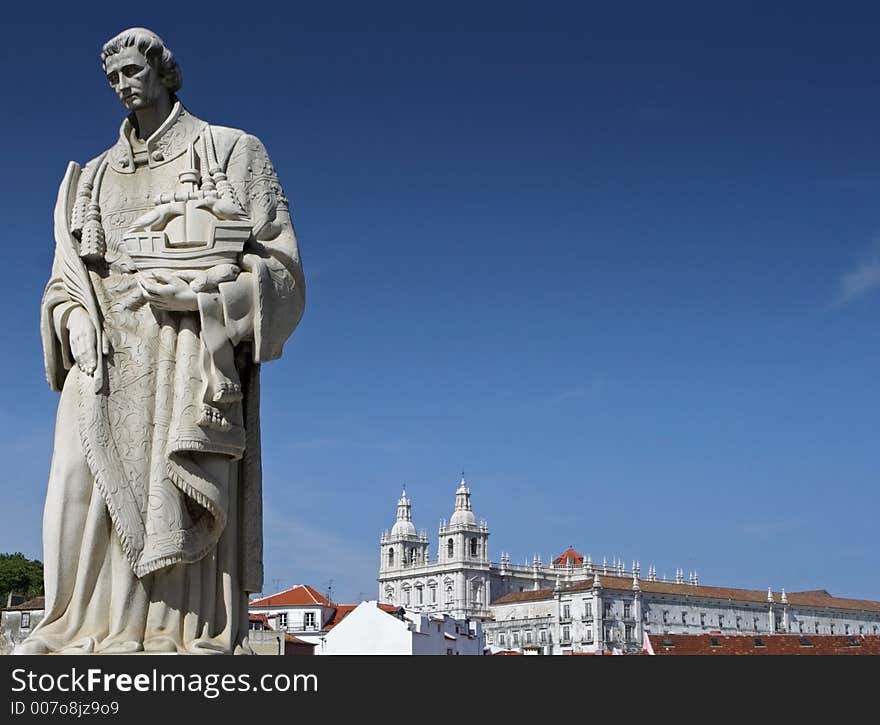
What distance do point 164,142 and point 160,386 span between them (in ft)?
4.47

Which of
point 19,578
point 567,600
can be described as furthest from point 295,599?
point 567,600

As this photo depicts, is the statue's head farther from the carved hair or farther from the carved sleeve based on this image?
the carved sleeve

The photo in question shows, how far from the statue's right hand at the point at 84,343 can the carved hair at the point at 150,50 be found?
140 centimetres

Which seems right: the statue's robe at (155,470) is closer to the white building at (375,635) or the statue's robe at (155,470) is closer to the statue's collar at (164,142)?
the statue's collar at (164,142)

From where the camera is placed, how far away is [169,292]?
569cm

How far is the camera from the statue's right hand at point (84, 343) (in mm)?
5766

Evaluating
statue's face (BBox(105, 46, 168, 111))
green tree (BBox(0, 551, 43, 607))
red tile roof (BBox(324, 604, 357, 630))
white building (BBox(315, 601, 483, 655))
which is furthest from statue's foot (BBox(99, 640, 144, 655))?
red tile roof (BBox(324, 604, 357, 630))

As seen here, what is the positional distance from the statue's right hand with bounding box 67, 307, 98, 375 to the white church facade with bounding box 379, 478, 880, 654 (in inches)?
4313

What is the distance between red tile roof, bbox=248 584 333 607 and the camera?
8350cm

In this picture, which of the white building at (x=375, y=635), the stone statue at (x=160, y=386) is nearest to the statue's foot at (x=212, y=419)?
the stone statue at (x=160, y=386)

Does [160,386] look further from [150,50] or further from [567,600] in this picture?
[567,600]

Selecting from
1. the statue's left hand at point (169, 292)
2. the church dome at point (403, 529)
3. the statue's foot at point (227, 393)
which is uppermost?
the church dome at point (403, 529)
